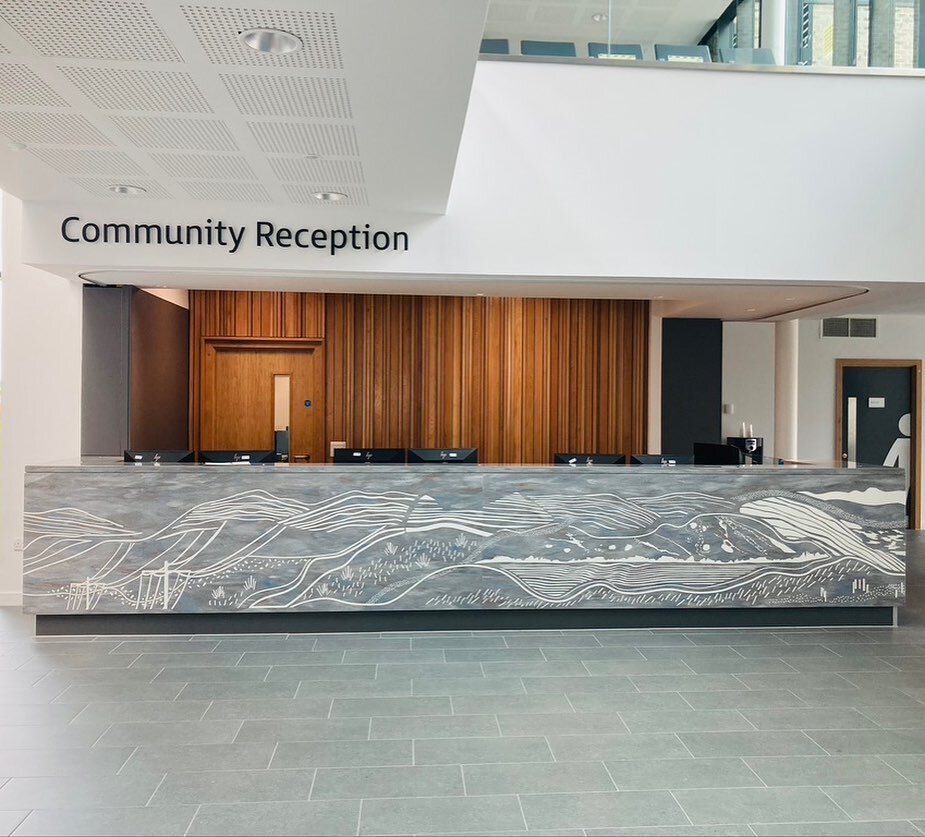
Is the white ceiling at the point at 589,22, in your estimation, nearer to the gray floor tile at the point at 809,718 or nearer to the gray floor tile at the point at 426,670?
the gray floor tile at the point at 426,670

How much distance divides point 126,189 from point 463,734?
419 cm

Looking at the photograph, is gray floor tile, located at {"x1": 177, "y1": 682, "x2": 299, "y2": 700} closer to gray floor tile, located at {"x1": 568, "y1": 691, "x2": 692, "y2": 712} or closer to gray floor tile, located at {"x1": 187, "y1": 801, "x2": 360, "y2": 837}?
gray floor tile, located at {"x1": 187, "y1": 801, "x2": 360, "y2": 837}

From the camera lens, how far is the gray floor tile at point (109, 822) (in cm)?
306

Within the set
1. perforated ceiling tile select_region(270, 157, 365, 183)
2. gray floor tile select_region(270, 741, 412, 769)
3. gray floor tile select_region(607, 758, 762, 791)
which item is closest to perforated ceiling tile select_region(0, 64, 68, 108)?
perforated ceiling tile select_region(270, 157, 365, 183)

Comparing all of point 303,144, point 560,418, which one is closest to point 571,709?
point 303,144

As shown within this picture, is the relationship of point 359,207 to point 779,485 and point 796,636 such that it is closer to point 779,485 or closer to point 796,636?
point 779,485

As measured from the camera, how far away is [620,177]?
628 centimetres

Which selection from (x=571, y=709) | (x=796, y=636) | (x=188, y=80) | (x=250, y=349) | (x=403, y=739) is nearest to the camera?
(x=188, y=80)

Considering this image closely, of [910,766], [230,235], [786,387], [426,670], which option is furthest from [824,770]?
[786,387]

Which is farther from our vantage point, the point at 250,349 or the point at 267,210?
the point at 250,349

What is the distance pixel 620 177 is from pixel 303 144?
108 inches

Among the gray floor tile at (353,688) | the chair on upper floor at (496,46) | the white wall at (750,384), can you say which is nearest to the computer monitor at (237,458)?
the gray floor tile at (353,688)

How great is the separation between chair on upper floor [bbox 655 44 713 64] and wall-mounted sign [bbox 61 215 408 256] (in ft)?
8.30

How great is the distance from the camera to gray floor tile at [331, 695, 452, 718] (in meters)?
4.29
